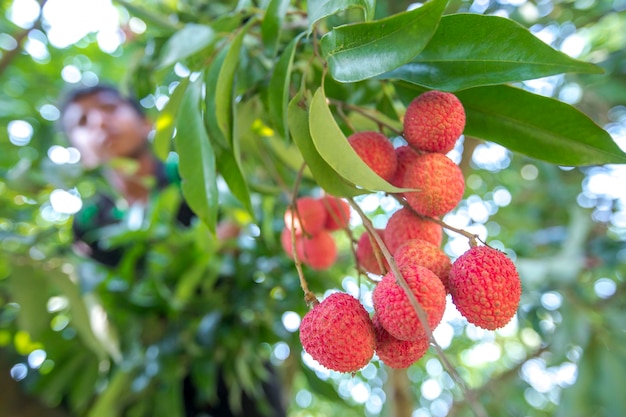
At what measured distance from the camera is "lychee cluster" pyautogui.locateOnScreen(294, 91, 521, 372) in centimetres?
39

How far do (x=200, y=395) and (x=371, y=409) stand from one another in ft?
4.38

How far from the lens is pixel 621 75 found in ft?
4.85

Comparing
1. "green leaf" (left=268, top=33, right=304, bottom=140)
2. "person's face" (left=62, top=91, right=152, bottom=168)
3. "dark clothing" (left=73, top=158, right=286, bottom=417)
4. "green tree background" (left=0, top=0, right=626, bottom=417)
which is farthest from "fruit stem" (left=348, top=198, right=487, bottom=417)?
"person's face" (left=62, top=91, right=152, bottom=168)

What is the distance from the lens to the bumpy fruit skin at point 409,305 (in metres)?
0.38

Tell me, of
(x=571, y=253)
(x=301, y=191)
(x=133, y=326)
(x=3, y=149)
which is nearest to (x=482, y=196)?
(x=571, y=253)

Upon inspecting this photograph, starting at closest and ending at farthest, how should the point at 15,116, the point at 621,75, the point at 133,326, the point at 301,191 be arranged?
the point at 301,191
the point at 133,326
the point at 621,75
the point at 15,116

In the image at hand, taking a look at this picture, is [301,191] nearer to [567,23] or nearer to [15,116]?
[567,23]

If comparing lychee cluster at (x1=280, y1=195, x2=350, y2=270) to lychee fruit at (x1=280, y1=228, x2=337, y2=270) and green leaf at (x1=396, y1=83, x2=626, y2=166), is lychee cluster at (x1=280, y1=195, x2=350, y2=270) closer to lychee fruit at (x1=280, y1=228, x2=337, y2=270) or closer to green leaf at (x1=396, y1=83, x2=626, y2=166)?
lychee fruit at (x1=280, y1=228, x2=337, y2=270)

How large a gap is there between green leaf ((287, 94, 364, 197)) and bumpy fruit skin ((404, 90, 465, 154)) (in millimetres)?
66

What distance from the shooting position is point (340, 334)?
40 centimetres

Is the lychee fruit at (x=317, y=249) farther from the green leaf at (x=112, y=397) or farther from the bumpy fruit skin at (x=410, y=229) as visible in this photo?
the green leaf at (x=112, y=397)

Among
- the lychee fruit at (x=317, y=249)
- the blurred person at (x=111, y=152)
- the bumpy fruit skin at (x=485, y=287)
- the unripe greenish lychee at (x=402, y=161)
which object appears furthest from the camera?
the blurred person at (x=111, y=152)

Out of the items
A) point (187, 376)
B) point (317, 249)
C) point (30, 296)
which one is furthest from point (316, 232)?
point (187, 376)

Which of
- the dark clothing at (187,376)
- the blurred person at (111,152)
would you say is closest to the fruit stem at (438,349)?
the dark clothing at (187,376)
